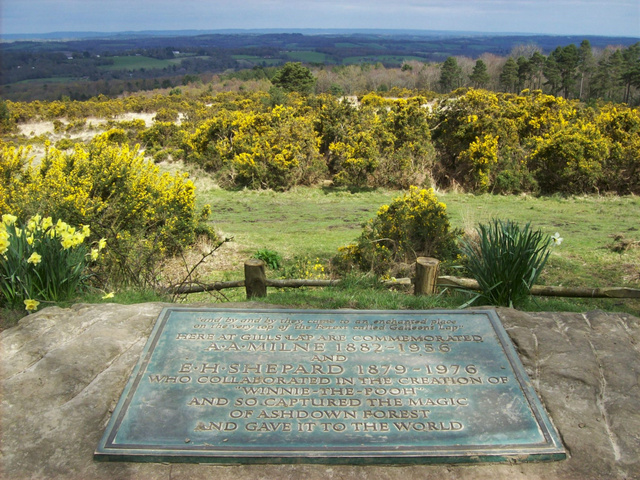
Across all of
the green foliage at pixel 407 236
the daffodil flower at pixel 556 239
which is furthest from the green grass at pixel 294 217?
the daffodil flower at pixel 556 239

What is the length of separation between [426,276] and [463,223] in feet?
19.3

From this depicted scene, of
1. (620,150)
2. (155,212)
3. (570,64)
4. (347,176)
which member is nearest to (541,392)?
(155,212)

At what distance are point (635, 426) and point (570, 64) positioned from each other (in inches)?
2138

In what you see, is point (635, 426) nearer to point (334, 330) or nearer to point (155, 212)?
point (334, 330)

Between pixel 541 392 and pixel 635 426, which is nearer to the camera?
pixel 635 426

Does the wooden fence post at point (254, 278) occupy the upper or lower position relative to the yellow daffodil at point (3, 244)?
lower

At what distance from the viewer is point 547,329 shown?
12.1 feet

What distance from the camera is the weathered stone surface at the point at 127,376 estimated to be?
102 inches

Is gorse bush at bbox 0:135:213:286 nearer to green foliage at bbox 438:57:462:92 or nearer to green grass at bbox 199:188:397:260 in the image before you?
green grass at bbox 199:188:397:260

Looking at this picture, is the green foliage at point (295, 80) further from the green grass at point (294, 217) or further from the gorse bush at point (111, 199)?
the gorse bush at point (111, 199)

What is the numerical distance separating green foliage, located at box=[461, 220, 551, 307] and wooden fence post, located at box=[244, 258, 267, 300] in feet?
6.23

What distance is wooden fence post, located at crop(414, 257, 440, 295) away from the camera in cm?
473

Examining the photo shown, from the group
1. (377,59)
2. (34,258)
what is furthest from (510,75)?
(377,59)

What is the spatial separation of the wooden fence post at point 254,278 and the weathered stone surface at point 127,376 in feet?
2.44
